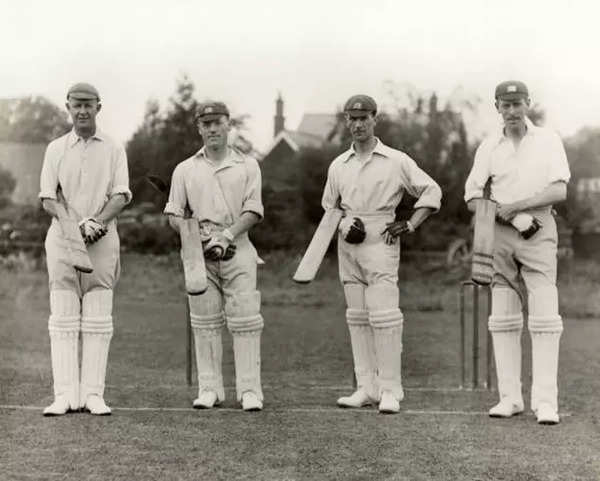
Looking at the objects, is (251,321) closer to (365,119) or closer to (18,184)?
(365,119)

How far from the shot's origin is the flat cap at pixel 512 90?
5.43 meters

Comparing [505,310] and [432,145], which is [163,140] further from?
[505,310]

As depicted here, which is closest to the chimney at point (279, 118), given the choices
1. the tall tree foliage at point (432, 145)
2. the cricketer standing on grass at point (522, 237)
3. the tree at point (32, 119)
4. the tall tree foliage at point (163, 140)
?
the tall tree foliage at point (432, 145)

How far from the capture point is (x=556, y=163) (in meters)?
5.46

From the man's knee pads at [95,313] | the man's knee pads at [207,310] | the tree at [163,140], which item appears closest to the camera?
the man's knee pads at [95,313]

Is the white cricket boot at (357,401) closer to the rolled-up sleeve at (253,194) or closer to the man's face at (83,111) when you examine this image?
the rolled-up sleeve at (253,194)

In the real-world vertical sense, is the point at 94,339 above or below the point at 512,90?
below

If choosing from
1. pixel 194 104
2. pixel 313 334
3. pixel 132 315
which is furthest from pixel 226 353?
pixel 194 104

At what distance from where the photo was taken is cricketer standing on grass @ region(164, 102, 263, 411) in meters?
5.74

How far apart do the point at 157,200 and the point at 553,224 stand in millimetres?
10067

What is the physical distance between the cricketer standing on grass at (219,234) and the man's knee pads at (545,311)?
5.11ft

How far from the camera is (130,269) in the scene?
16172mm

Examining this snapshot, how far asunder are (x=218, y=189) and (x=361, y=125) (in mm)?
909

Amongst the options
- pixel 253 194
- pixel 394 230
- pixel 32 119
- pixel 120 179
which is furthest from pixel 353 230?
pixel 32 119
